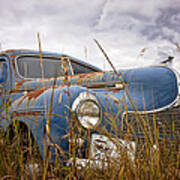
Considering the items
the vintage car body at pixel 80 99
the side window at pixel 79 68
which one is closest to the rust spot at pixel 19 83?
the vintage car body at pixel 80 99

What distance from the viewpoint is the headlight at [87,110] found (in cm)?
149

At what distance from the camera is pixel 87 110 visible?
1523mm

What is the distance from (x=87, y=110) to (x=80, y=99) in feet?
0.29

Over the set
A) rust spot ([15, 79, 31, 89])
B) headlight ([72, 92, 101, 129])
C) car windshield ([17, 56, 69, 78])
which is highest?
car windshield ([17, 56, 69, 78])

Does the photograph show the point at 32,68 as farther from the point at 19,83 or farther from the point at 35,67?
the point at 19,83

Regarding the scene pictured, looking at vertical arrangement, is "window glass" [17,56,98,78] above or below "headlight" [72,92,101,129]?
above

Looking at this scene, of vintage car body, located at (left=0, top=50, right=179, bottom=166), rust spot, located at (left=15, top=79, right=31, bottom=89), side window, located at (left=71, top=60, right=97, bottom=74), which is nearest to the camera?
vintage car body, located at (left=0, top=50, right=179, bottom=166)

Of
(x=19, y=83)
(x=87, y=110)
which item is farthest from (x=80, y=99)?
(x=19, y=83)

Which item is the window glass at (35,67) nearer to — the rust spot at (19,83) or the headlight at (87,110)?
the rust spot at (19,83)

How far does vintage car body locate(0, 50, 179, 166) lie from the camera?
147cm

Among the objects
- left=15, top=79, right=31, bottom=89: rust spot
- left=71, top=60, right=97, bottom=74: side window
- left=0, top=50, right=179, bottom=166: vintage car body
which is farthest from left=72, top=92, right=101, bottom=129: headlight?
left=71, top=60, right=97, bottom=74: side window

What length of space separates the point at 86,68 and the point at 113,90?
1.28 m

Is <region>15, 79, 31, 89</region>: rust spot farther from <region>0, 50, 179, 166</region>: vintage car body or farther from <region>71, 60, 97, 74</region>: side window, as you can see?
<region>71, 60, 97, 74</region>: side window

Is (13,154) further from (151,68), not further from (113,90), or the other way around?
(151,68)
